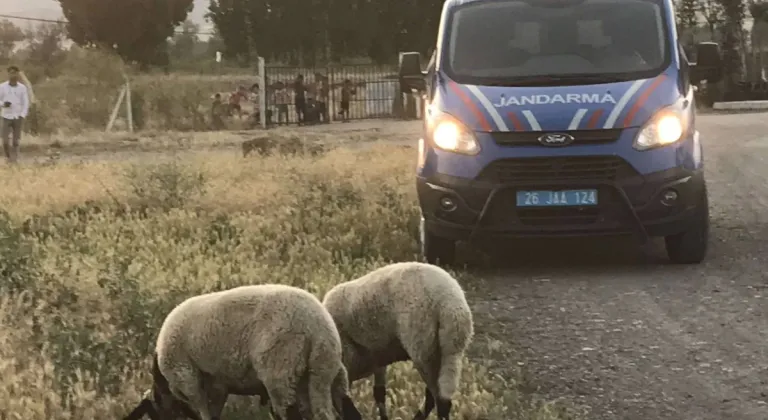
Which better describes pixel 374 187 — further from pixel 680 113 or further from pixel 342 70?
pixel 342 70

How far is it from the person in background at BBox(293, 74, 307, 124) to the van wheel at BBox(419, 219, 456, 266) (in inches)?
998

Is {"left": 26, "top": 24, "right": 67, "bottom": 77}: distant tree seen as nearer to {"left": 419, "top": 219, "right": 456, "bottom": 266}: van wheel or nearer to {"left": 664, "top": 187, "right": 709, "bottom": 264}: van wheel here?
{"left": 419, "top": 219, "right": 456, "bottom": 266}: van wheel

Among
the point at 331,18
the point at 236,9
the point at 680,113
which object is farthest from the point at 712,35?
the point at 680,113

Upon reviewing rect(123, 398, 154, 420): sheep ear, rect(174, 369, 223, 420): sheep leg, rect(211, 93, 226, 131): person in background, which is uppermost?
rect(174, 369, 223, 420): sheep leg

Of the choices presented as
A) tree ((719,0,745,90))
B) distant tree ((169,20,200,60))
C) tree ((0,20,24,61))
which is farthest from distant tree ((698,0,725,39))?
tree ((0,20,24,61))

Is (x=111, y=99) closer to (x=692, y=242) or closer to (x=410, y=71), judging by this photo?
(x=410, y=71)

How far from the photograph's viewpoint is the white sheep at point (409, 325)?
4.66 metres

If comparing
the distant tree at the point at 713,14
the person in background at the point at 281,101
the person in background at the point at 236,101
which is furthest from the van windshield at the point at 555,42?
the distant tree at the point at 713,14

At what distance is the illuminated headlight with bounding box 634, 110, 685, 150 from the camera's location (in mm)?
8438

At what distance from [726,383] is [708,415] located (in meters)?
0.53

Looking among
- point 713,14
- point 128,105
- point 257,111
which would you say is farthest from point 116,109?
point 713,14

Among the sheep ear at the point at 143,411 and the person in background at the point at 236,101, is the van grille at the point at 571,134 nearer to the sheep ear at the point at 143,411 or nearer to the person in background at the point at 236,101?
the sheep ear at the point at 143,411

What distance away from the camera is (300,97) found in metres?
34.5

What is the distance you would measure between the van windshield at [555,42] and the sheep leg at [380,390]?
4.17 metres
